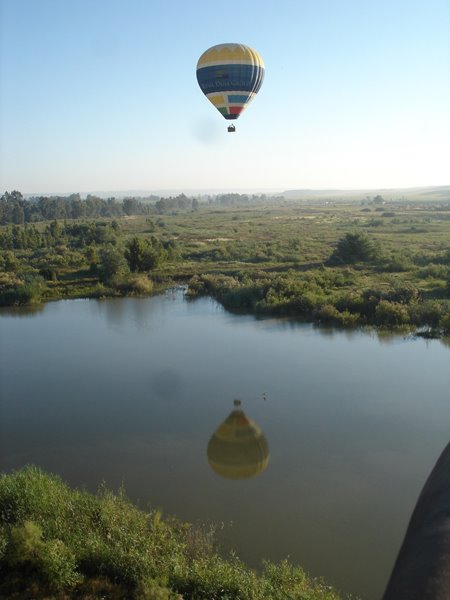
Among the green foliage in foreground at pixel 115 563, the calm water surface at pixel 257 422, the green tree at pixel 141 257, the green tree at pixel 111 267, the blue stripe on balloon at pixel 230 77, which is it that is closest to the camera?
the green foliage in foreground at pixel 115 563

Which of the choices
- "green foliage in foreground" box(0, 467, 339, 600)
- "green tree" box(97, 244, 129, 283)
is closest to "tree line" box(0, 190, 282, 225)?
"green tree" box(97, 244, 129, 283)

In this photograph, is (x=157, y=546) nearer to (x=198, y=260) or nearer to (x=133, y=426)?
(x=133, y=426)

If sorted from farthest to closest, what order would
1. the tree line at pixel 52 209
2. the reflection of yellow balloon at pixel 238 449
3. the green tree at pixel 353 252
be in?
the tree line at pixel 52 209, the green tree at pixel 353 252, the reflection of yellow balloon at pixel 238 449

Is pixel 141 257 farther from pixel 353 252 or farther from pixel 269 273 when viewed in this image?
pixel 353 252

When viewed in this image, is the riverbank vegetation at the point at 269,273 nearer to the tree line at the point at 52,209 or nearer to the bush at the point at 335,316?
the bush at the point at 335,316

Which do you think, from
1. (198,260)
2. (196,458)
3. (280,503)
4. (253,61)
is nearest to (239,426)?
(196,458)

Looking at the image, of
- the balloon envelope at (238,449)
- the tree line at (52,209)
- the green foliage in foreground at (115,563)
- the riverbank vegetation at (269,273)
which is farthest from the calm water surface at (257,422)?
the tree line at (52,209)

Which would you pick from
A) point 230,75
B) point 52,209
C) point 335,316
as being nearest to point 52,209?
point 52,209
